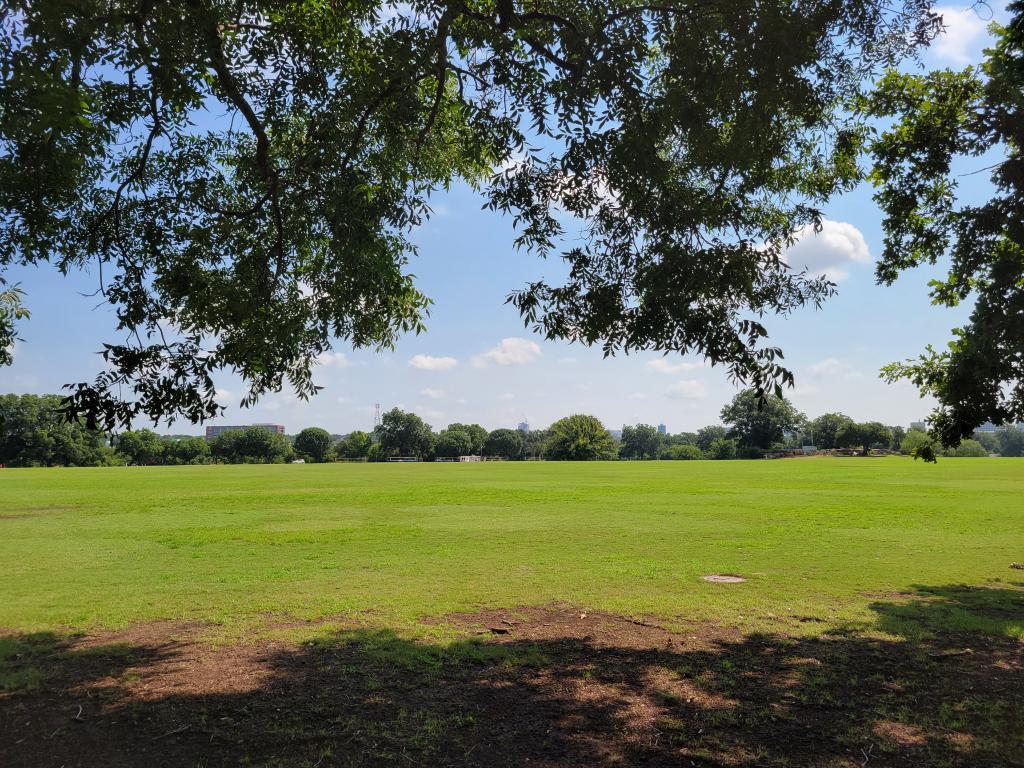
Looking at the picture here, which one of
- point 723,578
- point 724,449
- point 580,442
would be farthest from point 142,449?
point 723,578

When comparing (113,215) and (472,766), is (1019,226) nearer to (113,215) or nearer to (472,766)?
(472,766)

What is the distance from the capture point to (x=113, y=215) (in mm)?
11773

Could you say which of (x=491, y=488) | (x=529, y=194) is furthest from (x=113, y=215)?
(x=491, y=488)

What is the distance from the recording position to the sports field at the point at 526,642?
7.27m

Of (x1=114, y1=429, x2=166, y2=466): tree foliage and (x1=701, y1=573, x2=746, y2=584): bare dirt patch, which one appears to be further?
(x1=114, y1=429, x2=166, y2=466): tree foliage

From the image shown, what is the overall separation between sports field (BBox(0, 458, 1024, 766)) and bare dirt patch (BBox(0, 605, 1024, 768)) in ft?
0.13

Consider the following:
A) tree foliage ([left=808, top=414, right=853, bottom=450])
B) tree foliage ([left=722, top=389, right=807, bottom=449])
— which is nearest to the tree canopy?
tree foliage ([left=722, top=389, right=807, bottom=449])

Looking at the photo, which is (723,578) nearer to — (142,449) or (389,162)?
(389,162)

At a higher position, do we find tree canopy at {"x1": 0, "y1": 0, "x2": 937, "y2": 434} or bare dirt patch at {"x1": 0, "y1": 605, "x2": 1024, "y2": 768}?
tree canopy at {"x1": 0, "y1": 0, "x2": 937, "y2": 434}

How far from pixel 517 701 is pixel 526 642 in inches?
104

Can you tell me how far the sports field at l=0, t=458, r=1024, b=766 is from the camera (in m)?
7.27

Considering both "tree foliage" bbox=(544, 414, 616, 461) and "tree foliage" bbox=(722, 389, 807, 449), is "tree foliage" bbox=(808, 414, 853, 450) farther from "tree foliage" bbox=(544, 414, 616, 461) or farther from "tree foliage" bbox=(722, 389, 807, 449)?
"tree foliage" bbox=(544, 414, 616, 461)

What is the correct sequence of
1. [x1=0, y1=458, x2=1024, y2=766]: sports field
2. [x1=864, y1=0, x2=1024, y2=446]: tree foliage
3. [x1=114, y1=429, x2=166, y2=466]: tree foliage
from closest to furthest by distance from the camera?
1. [x1=0, y1=458, x2=1024, y2=766]: sports field
2. [x1=864, y1=0, x2=1024, y2=446]: tree foliage
3. [x1=114, y1=429, x2=166, y2=466]: tree foliage

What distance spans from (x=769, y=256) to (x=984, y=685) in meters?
6.40
